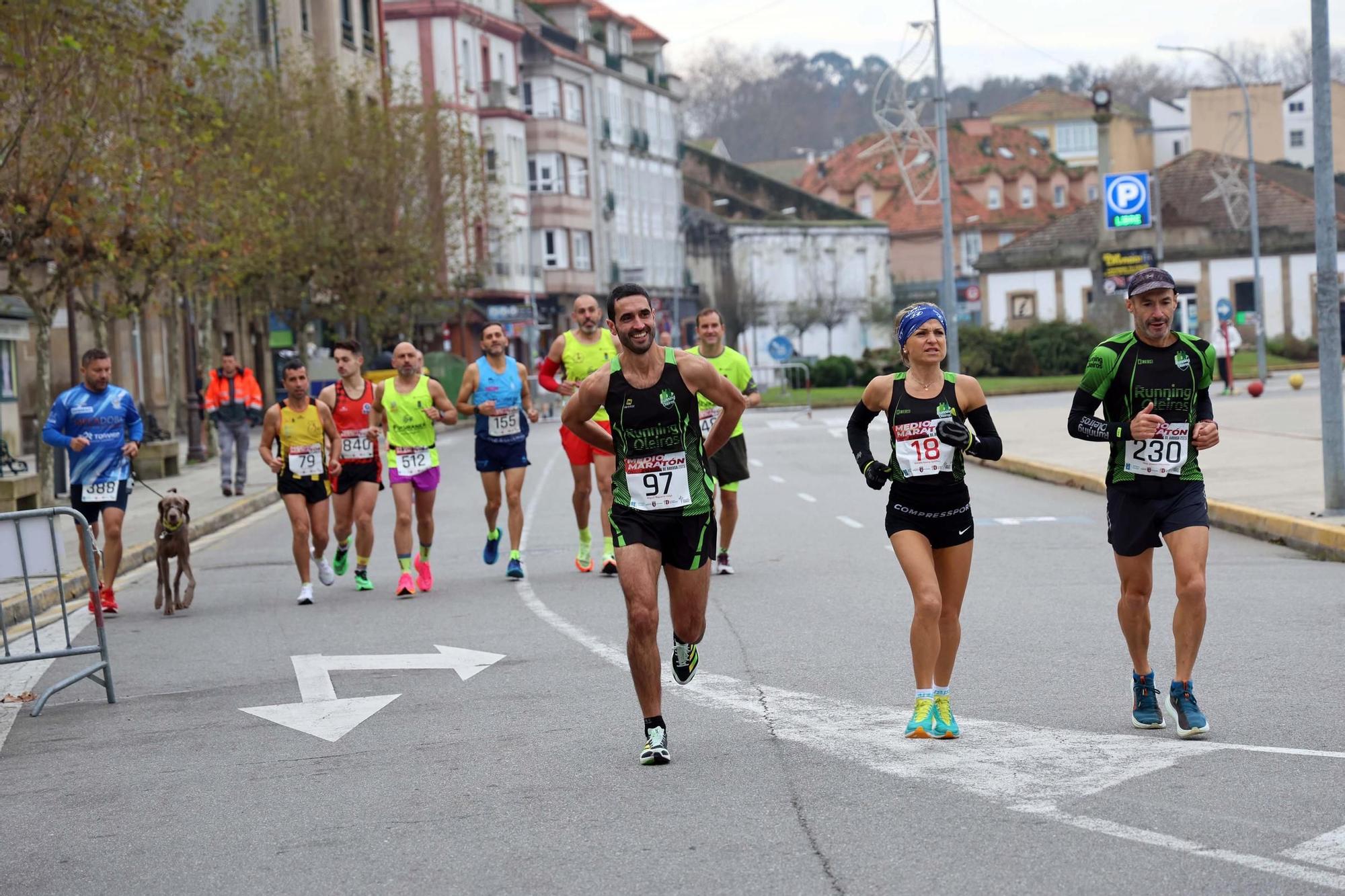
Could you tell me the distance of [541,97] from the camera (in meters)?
82.6

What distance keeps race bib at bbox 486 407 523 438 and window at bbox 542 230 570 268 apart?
66968 mm

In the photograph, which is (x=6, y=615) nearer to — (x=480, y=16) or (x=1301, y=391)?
(x=1301, y=391)

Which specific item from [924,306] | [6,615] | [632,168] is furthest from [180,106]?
[632,168]

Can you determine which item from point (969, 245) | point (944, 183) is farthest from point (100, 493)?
point (969, 245)

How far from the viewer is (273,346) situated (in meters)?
57.4

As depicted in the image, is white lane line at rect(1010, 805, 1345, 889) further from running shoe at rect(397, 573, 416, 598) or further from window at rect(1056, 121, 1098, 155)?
window at rect(1056, 121, 1098, 155)

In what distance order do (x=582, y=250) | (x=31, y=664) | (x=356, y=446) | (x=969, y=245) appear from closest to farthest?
(x=31, y=664), (x=356, y=446), (x=582, y=250), (x=969, y=245)

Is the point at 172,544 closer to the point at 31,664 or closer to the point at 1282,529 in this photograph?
the point at 31,664

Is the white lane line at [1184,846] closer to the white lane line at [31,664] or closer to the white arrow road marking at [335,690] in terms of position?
the white arrow road marking at [335,690]

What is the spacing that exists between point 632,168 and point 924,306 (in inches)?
3391

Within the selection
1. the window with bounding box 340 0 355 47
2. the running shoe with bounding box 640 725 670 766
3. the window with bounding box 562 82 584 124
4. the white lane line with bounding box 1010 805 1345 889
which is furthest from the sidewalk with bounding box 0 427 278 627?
the window with bounding box 562 82 584 124

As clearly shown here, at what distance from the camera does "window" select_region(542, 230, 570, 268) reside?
81188mm

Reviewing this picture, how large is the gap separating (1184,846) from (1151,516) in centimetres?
236

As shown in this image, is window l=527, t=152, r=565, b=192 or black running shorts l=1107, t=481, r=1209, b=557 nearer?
black running shorts l=1107, t=481, r=1209, b=557
